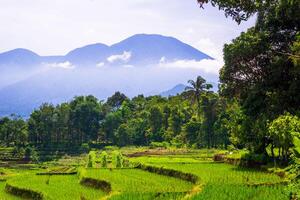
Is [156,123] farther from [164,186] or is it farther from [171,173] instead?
[164,186]

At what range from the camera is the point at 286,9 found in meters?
28.6

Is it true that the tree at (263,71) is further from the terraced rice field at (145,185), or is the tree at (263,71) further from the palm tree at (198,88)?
the palm tree at (198,88)

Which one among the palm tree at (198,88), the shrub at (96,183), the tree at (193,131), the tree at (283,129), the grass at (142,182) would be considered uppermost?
the palm tree at (198,88)

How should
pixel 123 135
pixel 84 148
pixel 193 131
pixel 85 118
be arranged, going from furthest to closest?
pixel 85 118 → pixel 84 148 → pixel 123 135 → pixel 193 131

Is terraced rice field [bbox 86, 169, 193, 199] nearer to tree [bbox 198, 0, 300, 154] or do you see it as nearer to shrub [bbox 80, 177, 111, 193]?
shrub [bbox 80, 177, 111, 193]

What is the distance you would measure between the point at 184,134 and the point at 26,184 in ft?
179

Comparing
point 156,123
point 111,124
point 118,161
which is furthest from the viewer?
point 111,124

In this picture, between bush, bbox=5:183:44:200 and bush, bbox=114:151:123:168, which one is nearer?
bush, bbox=5:183:44:200

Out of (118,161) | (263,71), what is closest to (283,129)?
(263,71)

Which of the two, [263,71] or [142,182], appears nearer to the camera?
[142,182]

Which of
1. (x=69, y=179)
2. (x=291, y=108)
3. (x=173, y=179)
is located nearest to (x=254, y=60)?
(x=291, y=108)

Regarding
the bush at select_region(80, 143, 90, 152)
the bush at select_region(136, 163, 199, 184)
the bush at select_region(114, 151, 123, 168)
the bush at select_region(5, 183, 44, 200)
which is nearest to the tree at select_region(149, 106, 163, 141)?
the bush at select_region(80, 143, 90, 152)

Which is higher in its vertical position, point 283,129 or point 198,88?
point 198,88

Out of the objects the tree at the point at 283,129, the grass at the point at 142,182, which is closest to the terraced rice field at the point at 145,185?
the grass at the point at 142,182
